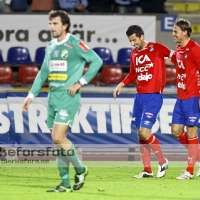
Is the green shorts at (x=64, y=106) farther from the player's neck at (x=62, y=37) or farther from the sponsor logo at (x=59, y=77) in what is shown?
the player's neck at (x=62, y=37)

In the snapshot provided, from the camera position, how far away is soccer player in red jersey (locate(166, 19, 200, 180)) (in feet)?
31.6

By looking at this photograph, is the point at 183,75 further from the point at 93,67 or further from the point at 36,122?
the point at 36,122

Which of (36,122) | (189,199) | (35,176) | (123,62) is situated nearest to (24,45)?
(123,62)

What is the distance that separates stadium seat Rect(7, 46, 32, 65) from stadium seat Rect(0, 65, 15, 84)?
0.62 m

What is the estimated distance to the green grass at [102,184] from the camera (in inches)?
305

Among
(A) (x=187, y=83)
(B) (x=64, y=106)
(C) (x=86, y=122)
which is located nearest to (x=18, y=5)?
(C) (x=86, y=122)

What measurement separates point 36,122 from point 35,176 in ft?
8.46

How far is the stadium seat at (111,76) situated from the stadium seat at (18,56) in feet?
5.64

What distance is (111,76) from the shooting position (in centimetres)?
1655

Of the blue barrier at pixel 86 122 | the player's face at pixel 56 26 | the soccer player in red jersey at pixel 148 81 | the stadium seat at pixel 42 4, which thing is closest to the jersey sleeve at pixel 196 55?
the soccer player in red jersey at pixel 148 81

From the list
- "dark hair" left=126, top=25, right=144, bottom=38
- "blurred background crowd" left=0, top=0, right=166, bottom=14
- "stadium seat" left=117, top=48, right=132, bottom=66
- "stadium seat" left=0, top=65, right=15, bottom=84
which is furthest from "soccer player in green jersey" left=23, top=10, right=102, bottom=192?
"blurred background crowd" left=0, top=0, right=166, bottom=14

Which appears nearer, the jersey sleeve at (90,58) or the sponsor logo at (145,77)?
the jersey sleeve at (90,58)

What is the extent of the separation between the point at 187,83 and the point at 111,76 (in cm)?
696

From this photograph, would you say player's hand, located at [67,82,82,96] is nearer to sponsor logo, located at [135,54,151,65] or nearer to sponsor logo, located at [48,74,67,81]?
sponsor logo, located at [48,74,67,81]
